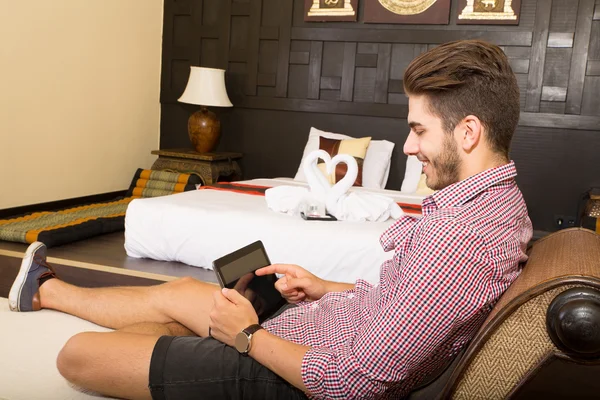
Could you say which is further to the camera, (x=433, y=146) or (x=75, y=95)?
(x=75, y=95)

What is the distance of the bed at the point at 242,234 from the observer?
2.83 m

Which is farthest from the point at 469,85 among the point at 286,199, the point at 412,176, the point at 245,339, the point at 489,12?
the point at 489,12

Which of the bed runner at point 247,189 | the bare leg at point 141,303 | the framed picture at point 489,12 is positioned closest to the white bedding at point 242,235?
the bed runner at point 247,189

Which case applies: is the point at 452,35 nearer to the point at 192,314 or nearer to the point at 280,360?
the point at 192,314

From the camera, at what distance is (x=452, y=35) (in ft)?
16.5

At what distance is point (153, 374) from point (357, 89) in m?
4.35

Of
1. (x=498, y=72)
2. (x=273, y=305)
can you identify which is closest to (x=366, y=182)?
(x=273, y=305)

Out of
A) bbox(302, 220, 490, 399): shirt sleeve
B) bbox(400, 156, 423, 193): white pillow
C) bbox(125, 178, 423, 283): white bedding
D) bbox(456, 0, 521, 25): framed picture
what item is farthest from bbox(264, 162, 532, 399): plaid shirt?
bbox(456, 0, 521, 25): framed picture

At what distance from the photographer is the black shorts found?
125 cm

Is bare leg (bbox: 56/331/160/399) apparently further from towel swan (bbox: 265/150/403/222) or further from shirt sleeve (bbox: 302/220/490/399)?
towel swan (bbox: 265/150/403/222)

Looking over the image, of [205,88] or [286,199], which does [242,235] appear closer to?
[286,199]

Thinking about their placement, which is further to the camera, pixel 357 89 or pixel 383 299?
pixel 357 89

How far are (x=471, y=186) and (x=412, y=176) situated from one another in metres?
3.56

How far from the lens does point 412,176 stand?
4758 millimetres
